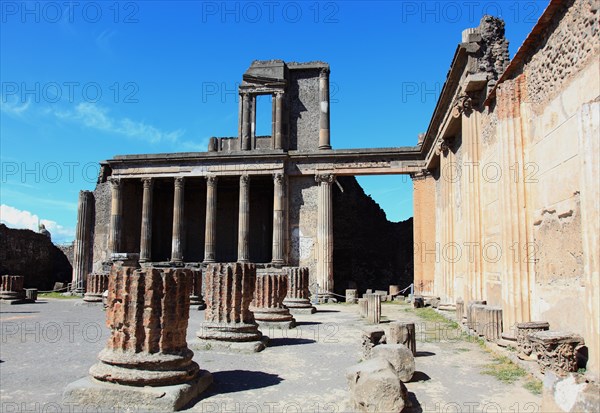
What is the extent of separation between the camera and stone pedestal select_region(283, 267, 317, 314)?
15562 mm

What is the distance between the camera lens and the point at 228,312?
354 inches

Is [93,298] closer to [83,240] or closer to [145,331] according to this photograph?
[83,240]

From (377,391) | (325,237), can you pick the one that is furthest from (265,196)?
(377,391)

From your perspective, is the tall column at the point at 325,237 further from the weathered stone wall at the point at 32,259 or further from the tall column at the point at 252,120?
the weathered stone wall at the point at 32,259

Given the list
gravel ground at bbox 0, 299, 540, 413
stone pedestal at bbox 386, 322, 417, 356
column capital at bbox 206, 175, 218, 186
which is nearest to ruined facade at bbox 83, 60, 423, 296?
column capital at bbox 206, 175, 218, 186

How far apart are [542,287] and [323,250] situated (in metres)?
15.3

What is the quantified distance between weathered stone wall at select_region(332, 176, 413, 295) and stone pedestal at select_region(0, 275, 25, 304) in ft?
51.2

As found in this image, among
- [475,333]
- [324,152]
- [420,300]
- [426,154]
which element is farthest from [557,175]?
[324,152]

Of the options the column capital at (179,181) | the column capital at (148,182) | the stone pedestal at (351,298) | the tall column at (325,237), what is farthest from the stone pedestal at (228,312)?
the column capital at (148,182)

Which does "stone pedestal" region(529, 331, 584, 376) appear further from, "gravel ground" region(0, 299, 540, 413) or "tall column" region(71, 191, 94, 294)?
"tall column" region(71, 191, 94, 294)

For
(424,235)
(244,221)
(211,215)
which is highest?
(211,215)

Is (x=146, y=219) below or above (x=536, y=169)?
above

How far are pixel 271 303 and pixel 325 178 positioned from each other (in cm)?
1229

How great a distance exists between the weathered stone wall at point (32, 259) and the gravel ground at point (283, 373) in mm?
19807
